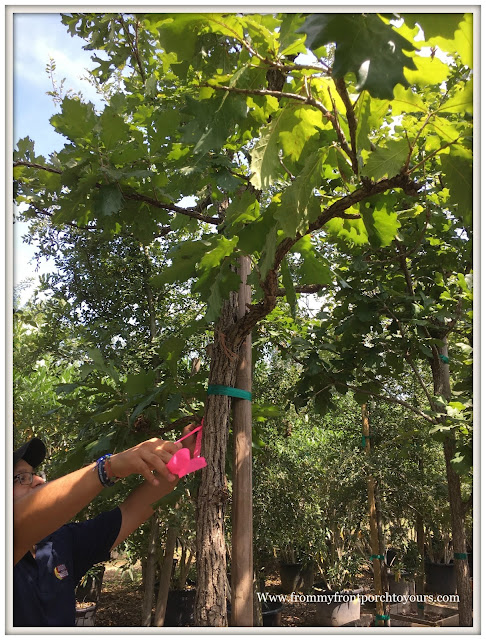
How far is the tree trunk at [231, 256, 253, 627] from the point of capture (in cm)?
155

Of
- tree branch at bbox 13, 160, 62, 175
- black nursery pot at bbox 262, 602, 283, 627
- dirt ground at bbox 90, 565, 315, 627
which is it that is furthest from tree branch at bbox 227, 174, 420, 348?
dirt ground at bbox 90, 565, 315, 627

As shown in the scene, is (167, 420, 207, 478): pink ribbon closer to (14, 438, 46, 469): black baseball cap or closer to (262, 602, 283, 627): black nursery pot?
(14, 438, 46, 469): black baseball cap

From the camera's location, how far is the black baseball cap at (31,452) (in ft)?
3.96

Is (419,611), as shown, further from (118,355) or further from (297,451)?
(118,355)

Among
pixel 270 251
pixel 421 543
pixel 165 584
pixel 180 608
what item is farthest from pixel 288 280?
pixel 180 608

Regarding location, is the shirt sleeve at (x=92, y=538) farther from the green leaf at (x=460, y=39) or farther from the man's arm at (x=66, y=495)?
the green leaf at (x=460, y=39)

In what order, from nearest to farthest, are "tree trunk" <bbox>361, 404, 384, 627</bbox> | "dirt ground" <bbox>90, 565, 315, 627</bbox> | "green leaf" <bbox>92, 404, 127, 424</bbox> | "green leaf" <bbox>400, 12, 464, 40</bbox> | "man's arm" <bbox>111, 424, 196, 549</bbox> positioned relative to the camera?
"green leaf" <bbox>400, 12, 464, 40</bbox> → "man's arm" <bbox>111, 424, 196, 549</bbox> → "green leaf" <bbox>92, 404, 127, 424</bbox> → "tree trunk" <bbox>361, 404, 384, 627</bbox> → "dirt ground" <bbox>90, 565, 315, 627</bbox>

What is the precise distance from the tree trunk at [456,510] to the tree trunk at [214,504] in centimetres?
107

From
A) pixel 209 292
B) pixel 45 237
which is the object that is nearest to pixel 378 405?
pixel 45 237

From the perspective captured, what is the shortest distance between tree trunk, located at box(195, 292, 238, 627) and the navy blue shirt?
263 mm

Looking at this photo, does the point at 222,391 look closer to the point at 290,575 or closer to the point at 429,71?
the point at 429,71

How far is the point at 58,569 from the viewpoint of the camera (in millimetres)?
1235

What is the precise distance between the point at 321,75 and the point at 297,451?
12.8ft

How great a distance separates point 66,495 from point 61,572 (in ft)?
1.25
